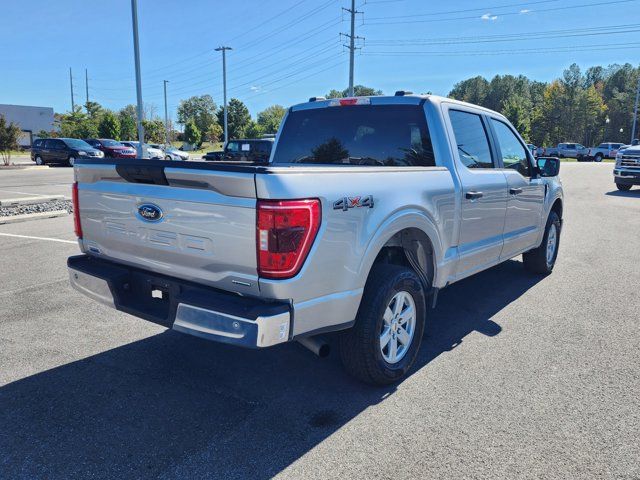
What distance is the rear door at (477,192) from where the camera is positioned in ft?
13.8

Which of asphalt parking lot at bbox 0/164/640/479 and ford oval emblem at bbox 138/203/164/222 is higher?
ford oval emblem at bbox 138/203/164/222

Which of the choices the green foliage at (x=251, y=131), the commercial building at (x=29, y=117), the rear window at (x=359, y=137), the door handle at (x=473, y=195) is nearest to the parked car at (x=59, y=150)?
the rear window at (x=359, y=137)

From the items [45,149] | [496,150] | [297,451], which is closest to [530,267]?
[496,150]

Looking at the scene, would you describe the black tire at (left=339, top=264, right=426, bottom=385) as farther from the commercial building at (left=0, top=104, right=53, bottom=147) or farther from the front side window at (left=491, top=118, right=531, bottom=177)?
the commercial building at (left=0, top=104, right=53, bottom=147)

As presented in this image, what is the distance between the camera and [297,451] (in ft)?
8.90

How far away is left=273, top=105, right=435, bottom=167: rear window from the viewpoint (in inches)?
162

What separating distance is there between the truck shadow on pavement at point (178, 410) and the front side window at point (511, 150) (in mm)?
Result: 2056

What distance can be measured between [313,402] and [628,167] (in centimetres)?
1926

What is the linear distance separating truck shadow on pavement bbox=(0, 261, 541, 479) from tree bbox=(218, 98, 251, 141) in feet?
267

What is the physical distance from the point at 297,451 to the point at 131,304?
1381mm

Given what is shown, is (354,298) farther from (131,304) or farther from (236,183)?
(131,304)

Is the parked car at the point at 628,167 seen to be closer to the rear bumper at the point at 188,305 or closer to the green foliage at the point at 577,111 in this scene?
the rear bumper at the point at 188,305

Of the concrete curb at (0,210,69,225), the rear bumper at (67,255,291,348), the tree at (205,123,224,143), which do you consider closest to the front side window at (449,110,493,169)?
the rear bumper at (67,255,291,348)

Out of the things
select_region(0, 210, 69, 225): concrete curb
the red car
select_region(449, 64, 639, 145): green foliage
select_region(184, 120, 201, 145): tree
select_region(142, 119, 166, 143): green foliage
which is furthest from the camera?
select_region(449, 64, 639, 145): green foliage
